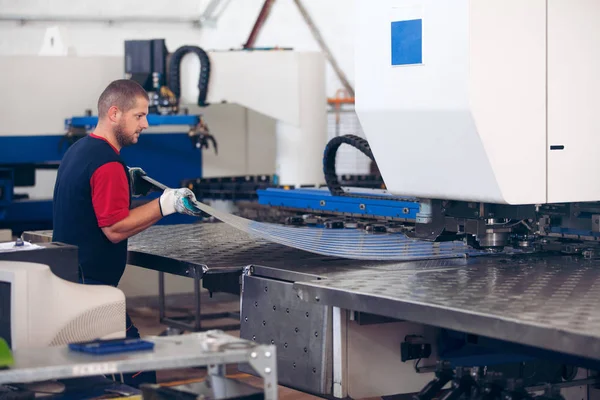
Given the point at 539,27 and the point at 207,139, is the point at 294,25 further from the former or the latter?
the point at 539,27

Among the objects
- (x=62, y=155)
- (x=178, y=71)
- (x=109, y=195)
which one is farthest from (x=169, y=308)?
(x=109, y=195)

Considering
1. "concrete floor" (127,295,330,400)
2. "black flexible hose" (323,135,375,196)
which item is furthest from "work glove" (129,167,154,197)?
"concrete floor" (127,295,330,400)

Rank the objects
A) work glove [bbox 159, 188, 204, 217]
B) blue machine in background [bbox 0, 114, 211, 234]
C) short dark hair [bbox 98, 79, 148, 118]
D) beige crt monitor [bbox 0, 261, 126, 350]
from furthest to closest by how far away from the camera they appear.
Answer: blue machine in background [bbox 0, 114, 211, 234]
short dark hair [bbox 98, 79, 148, 118]
work glove [bbox 159, 188, 204, 217]
beige crt monitor [bbox 0, 261, 126, 350]

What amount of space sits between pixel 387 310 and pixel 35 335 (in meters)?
0.84

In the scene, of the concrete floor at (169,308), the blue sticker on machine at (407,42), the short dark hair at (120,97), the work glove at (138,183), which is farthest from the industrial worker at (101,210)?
the concrete floor at (169,308)

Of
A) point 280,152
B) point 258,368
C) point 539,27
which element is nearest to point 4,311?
point 258,368

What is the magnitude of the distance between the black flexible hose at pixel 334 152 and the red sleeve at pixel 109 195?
81cm

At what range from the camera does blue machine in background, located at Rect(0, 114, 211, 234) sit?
5.74m

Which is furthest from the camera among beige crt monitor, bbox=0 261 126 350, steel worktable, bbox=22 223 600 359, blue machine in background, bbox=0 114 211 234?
blue machine in background, bbox=0 114 211 234

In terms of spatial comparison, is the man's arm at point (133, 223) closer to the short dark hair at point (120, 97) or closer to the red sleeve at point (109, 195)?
the red sleeve at point (109, 195)

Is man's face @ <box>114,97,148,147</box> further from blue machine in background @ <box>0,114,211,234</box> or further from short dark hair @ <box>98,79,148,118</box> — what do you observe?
blue machine in background @ <box>0,114,211,234</box>

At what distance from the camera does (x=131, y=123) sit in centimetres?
332

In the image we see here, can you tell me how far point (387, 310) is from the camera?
2387 mm

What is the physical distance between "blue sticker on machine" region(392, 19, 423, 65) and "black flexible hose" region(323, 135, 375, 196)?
1.86 feet
